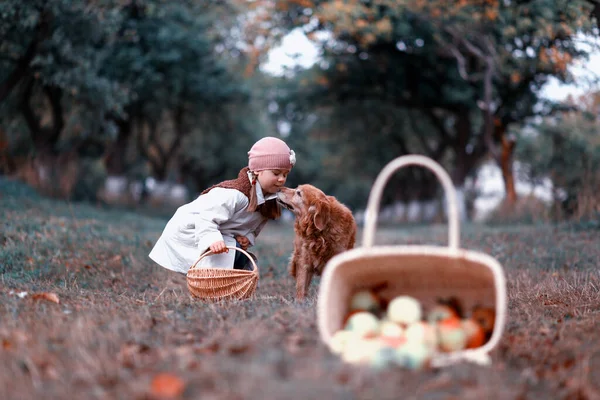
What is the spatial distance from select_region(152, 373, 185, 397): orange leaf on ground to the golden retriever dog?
3.34 meters

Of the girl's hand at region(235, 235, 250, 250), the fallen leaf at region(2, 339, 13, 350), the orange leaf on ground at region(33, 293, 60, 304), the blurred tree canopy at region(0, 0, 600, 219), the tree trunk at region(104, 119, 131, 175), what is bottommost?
the orange leaf on ground at region(33, 293, 60, 304)

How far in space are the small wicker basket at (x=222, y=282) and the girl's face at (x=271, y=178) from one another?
895mm

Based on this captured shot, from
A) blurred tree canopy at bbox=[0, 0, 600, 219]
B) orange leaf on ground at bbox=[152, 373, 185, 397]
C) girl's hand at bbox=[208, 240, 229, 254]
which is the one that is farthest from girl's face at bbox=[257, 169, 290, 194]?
blurred tree canopy at bbox=[0, 0, 600, 219]

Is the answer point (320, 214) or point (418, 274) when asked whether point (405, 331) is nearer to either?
point (418, 274)

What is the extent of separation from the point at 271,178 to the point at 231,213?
1.58ft

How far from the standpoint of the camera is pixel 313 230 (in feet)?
19.0

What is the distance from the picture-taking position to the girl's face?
18.4 ft

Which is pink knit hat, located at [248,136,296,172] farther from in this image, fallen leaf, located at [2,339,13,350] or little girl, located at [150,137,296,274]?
fallen leaf, located at [2,339,13,350]

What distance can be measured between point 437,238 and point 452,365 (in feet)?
30.5

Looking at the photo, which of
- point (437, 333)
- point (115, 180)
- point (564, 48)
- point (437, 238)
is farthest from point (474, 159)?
point (437, 333)

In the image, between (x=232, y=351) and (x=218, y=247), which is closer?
(x=232, y=351)

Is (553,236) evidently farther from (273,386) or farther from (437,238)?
(273,386)

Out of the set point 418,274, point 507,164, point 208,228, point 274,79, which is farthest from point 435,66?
point 418,274

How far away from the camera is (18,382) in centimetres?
253
